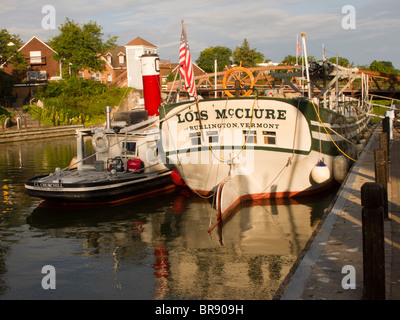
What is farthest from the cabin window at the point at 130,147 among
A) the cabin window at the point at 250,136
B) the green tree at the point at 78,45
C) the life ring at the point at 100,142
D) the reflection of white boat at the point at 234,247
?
the green tree at the point at 78,45

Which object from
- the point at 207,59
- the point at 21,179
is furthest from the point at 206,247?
the point at 207,59

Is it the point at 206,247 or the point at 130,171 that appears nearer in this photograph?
the point at 206,247

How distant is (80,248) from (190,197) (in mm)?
6544

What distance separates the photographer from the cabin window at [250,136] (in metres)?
14.6

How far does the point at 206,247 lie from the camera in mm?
11133

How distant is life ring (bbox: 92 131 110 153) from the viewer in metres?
18.0

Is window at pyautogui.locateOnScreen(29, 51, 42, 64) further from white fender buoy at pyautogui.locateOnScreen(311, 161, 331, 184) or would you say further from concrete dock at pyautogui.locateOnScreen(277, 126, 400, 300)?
concrete dock at pyautogui.locateOnScreen(277, 126, 400, 300)

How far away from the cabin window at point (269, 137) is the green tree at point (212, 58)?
9533 cm

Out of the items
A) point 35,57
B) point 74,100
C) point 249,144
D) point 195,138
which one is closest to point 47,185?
point 195,138

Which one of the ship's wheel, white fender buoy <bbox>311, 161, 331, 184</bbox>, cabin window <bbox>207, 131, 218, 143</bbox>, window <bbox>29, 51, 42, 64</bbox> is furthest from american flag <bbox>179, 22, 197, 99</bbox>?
window <bbox>29, 51, 42, 64</bbox>

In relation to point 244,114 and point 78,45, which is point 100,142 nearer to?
point 244,114
